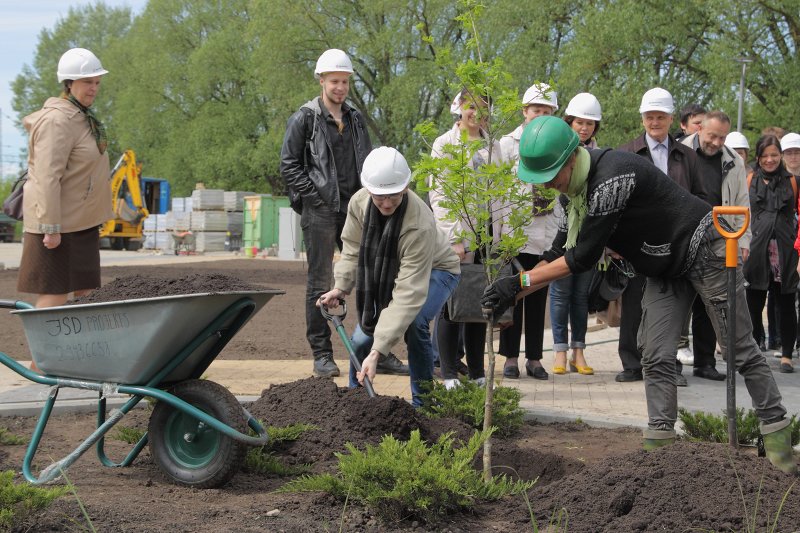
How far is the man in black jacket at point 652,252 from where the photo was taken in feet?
14.2

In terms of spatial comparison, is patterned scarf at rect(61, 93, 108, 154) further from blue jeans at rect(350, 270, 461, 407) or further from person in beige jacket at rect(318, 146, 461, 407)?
blue jeans at rect(350, 270, 461, 407)

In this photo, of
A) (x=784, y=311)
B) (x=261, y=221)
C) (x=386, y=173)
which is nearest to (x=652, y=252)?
(x=386, y=173)

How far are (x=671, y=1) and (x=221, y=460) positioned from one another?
29288 mm

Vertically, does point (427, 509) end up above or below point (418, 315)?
below

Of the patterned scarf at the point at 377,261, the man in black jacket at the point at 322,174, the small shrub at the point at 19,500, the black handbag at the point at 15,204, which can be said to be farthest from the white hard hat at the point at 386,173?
the black handbag at the point at 15,204

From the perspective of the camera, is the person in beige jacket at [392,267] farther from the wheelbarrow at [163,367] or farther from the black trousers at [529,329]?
the black trousers at [529,329]

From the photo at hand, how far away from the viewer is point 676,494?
3822 mm

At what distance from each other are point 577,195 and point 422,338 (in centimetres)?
169

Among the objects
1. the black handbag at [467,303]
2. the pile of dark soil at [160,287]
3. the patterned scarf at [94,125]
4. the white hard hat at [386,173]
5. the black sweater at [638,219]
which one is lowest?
the black handbag at [467,303]

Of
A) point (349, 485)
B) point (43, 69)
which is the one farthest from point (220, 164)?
point (349, 485)

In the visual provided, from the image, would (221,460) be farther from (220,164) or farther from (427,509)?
(220,164)

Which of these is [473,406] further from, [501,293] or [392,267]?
[501,293]

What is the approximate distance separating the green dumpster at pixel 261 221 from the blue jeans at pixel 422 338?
27932mm

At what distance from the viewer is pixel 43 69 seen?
68812 millimetres
